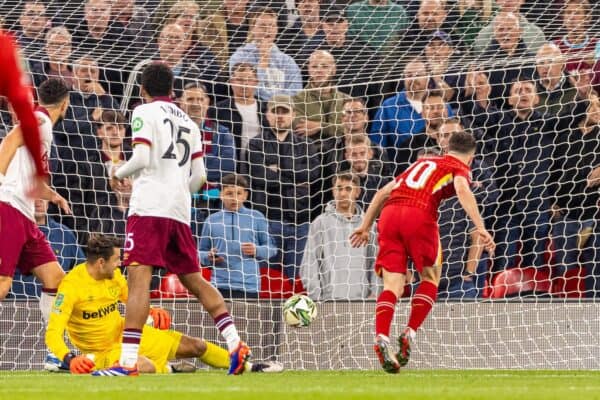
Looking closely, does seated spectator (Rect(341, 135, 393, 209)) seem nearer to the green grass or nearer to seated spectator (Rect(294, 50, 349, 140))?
seated spectator (Rect(294, 50, 349, 140))

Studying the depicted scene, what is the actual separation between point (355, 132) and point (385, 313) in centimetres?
372

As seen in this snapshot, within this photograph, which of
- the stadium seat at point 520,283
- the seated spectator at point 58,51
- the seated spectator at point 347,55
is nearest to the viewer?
the stadium seat at point 520,283

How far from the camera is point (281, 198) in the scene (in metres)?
12.5

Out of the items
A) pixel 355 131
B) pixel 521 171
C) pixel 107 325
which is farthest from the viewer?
pixel 355 131

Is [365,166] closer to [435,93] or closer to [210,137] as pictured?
[435,93]

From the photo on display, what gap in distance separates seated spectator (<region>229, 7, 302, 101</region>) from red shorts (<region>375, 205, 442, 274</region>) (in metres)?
3.57

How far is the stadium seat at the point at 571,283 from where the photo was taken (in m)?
11.8

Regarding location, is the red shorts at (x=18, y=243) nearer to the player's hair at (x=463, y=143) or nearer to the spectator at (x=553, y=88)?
the player's hair at (x=463, y=143)

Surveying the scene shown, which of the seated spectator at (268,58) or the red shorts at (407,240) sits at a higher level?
the seated spectator at (268,58)

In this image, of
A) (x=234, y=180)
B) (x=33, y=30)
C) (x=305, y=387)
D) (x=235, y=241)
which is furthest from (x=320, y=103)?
(x=305, y=387)

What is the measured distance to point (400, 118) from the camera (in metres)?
12.8

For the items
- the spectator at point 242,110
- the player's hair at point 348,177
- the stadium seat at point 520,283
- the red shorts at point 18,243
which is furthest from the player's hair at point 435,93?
the red shorts at point 18,243

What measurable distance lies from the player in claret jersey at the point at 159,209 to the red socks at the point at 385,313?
3.52ft

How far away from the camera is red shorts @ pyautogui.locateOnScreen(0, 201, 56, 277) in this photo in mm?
9438
